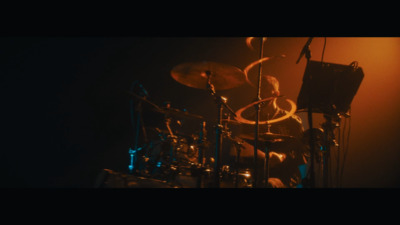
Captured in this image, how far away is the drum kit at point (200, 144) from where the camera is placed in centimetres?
232

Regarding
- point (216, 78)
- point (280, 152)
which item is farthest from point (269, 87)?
point (216, 78)

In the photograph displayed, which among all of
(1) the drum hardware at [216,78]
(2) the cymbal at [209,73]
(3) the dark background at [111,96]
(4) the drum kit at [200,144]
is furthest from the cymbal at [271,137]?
(3) the dark background at [111,96]

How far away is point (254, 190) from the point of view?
4.64 feet

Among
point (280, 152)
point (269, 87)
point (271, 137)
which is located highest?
point (269, 87)

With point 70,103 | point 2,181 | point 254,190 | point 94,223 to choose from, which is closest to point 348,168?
point 254,190

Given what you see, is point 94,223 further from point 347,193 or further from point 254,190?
point 347,193

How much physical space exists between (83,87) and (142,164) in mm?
1480

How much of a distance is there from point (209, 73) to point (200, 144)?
32.9 inches

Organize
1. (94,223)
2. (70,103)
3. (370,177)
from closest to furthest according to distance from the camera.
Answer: (94,223) < (70,103) < (370,177)

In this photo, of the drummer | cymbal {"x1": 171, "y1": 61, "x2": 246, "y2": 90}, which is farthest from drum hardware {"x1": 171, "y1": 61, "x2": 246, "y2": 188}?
the drummer

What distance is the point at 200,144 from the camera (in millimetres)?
2795

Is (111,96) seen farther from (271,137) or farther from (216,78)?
(271,137)

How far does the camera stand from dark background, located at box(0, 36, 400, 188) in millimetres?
3410

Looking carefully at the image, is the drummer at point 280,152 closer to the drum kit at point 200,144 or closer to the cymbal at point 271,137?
the drum kit at point 200,144
